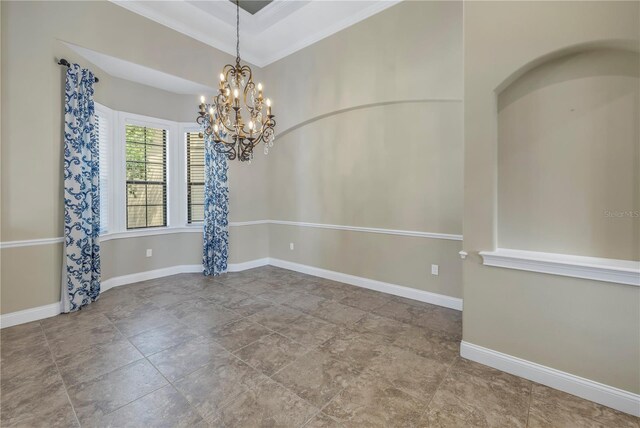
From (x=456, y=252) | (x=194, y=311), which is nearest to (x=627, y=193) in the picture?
(x=456, y=252)

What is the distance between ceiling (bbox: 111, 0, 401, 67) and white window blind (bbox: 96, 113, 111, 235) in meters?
1.70

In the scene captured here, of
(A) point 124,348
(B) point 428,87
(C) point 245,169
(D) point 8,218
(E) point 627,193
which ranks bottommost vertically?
(A) point 124,348

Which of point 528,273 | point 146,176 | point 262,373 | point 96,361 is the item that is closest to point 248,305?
point 262,373

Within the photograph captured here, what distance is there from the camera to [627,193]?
1924 millimetres

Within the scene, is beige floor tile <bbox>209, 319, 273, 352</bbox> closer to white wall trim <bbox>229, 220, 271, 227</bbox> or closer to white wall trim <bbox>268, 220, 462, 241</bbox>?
white wall trim <bbox>268, 220, 462, 241</bbox>

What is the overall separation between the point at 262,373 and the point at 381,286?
2358mm

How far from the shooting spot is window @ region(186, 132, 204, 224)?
525cm

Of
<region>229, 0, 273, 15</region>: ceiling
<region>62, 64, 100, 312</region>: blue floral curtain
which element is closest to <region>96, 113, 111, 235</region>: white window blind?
<region>62, 64, 100, 312</region>: blue floral curtain

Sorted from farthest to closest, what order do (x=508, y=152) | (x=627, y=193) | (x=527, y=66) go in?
(x=508, y=152) < (x=527, y=66) < (x=627, y=193)

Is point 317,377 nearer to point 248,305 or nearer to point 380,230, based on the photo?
point 248,305

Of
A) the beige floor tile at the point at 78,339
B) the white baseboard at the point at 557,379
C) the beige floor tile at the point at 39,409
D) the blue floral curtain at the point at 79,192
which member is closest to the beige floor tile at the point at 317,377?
the white baseboard at the point at 557,379

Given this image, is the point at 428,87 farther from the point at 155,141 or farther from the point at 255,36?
the point at 155,141

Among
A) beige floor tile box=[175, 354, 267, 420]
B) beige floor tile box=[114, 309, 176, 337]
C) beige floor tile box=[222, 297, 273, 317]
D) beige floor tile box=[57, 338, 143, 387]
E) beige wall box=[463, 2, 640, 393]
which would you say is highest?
beige wall box=[463, 2, 640, 393]

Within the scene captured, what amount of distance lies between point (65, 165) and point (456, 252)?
16.3ft
